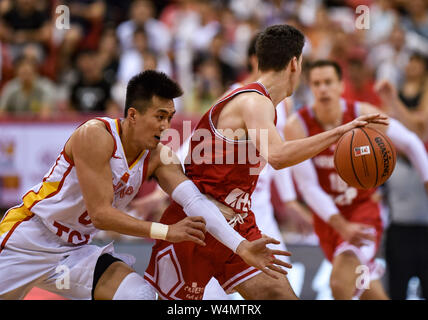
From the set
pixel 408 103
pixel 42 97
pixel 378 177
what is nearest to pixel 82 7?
pixel 42 97

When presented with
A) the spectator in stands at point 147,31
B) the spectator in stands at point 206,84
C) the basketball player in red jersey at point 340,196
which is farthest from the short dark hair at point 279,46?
the spectator in stands at point 147,31

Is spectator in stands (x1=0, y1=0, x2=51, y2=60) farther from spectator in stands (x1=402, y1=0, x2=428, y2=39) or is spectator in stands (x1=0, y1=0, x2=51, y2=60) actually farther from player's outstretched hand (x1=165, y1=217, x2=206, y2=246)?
player's outstretched hand (x1=165, y1=217, x2=206, y2=246)

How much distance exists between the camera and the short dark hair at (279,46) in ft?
13.0

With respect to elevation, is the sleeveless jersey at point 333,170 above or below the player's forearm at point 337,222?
above

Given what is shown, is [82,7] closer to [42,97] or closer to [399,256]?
[42,97]

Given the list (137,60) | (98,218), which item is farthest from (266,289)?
(137,60)

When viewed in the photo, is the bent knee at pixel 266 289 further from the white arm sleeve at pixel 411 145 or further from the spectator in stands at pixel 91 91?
the spectator in stands at pixel 91 91

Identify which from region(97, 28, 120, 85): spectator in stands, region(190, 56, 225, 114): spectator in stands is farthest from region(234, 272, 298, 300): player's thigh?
region(97, 28, 120, 85): spectator in stands

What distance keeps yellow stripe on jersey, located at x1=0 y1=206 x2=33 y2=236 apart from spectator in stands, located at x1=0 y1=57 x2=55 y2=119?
17.6 feet

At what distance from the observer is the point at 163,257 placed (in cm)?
407

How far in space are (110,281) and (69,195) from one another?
0.57 metres

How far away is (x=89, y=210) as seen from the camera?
146 inches

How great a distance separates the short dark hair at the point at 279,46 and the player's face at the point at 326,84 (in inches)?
48.9

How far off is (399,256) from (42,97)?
5938 mm
